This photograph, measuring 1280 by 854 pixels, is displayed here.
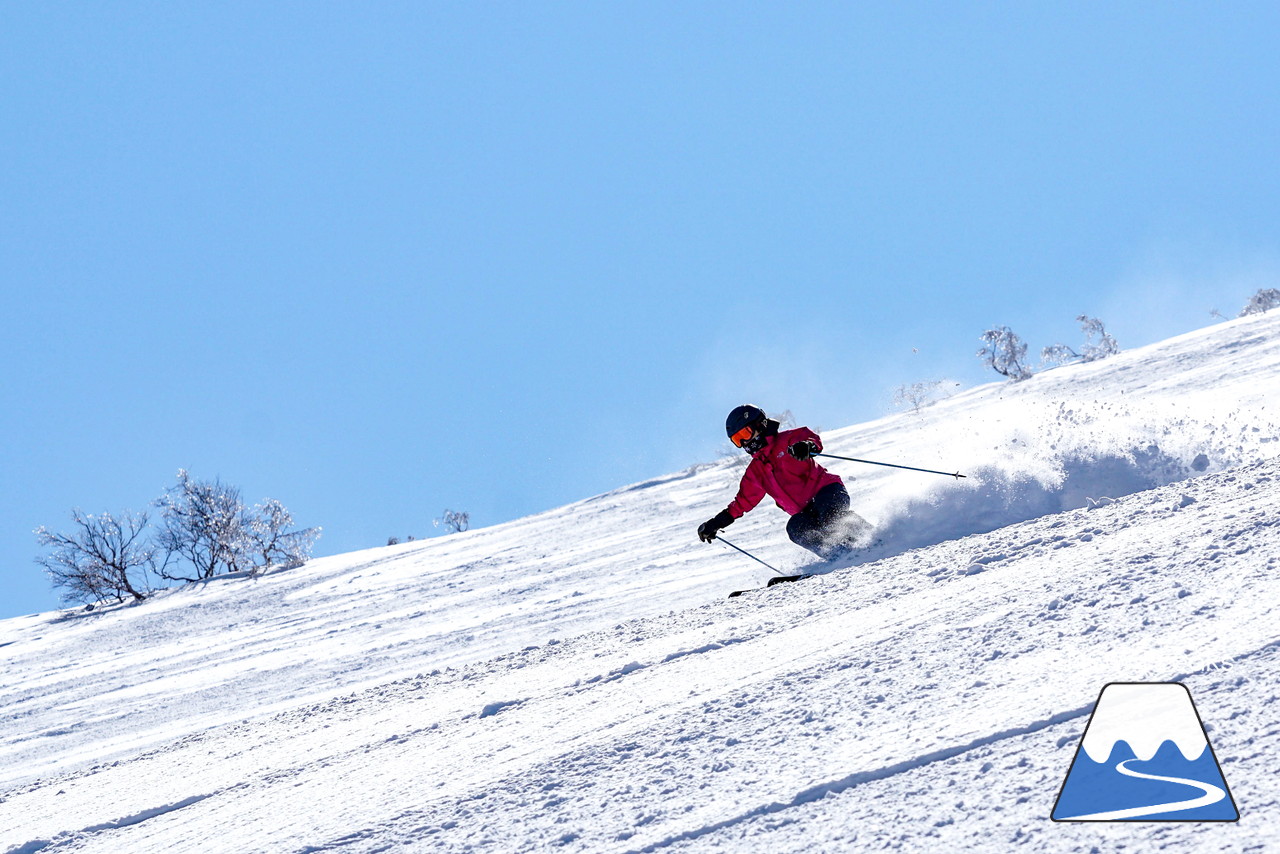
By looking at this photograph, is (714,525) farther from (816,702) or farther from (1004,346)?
(1004,346)

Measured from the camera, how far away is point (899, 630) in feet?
12.0

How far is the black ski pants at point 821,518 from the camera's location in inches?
263

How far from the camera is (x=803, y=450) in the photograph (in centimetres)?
662

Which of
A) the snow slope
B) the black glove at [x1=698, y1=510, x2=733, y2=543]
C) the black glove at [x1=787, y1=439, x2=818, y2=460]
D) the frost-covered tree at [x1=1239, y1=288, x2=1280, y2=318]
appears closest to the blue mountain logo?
the snow slope

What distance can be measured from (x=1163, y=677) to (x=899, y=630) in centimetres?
115

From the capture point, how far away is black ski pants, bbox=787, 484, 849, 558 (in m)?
6.68

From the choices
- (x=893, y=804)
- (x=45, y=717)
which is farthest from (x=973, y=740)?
(x=45, y=717)

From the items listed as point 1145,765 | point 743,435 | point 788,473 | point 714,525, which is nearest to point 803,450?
point 788,473

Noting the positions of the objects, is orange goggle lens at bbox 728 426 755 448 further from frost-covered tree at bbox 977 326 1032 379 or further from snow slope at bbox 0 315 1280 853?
frost-covered tree at bbox 977 326 1032 379

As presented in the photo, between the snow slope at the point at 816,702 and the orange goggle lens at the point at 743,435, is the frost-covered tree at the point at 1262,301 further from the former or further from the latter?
the orange goggle lens at the point at 743,435

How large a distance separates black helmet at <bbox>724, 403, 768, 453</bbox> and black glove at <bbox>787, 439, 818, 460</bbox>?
0.32 meters

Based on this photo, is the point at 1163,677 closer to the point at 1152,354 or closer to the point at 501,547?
the point at 501,547

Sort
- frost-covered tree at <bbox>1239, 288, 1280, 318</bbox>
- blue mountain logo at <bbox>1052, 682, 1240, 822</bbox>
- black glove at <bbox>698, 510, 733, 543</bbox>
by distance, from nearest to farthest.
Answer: blue mountain logo at <bbox>1052, 682, 1240, 822</bbox>, black glove at <bbox>698, 510, 733, 543</bbox>, frost-covered tree at <bbox>1239, 288, 1280, 318</bbox>

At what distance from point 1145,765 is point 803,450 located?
4430mm
